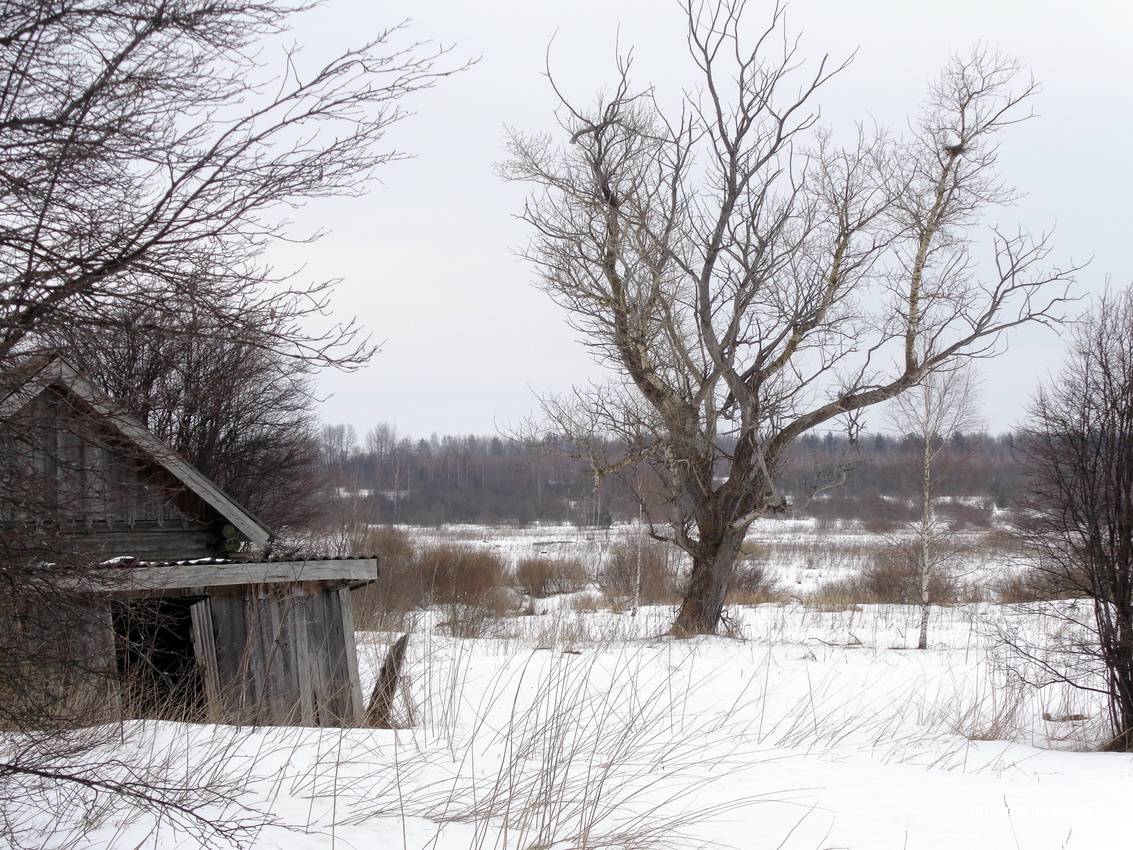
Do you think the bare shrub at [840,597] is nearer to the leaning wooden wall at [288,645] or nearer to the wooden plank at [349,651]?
the wooden plank at [349,651]

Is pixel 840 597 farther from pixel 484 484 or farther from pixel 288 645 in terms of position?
pixel 484 484

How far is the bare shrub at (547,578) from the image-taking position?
84.3ft

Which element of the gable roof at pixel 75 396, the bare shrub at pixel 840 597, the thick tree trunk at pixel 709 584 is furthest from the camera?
the bare shrub at pixel 840 597

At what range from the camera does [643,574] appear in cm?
2267

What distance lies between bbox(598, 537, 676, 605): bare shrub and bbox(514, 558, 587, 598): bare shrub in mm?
1271

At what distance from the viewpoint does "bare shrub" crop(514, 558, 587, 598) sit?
84.3ft

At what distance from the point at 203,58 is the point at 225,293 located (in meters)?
0.96

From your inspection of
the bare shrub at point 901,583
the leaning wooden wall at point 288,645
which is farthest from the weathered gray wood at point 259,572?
the bare shrub at point 901,583

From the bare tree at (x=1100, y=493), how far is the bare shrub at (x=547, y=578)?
17.8 m

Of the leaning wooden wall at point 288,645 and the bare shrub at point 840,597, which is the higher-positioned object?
the leaning wooden wall at point 288,645

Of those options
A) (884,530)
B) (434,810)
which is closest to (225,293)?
(434,810)

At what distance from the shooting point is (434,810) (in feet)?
12.9

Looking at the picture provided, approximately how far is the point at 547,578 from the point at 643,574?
4.26 m

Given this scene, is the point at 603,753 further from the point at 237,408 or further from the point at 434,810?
the point at 237,408
